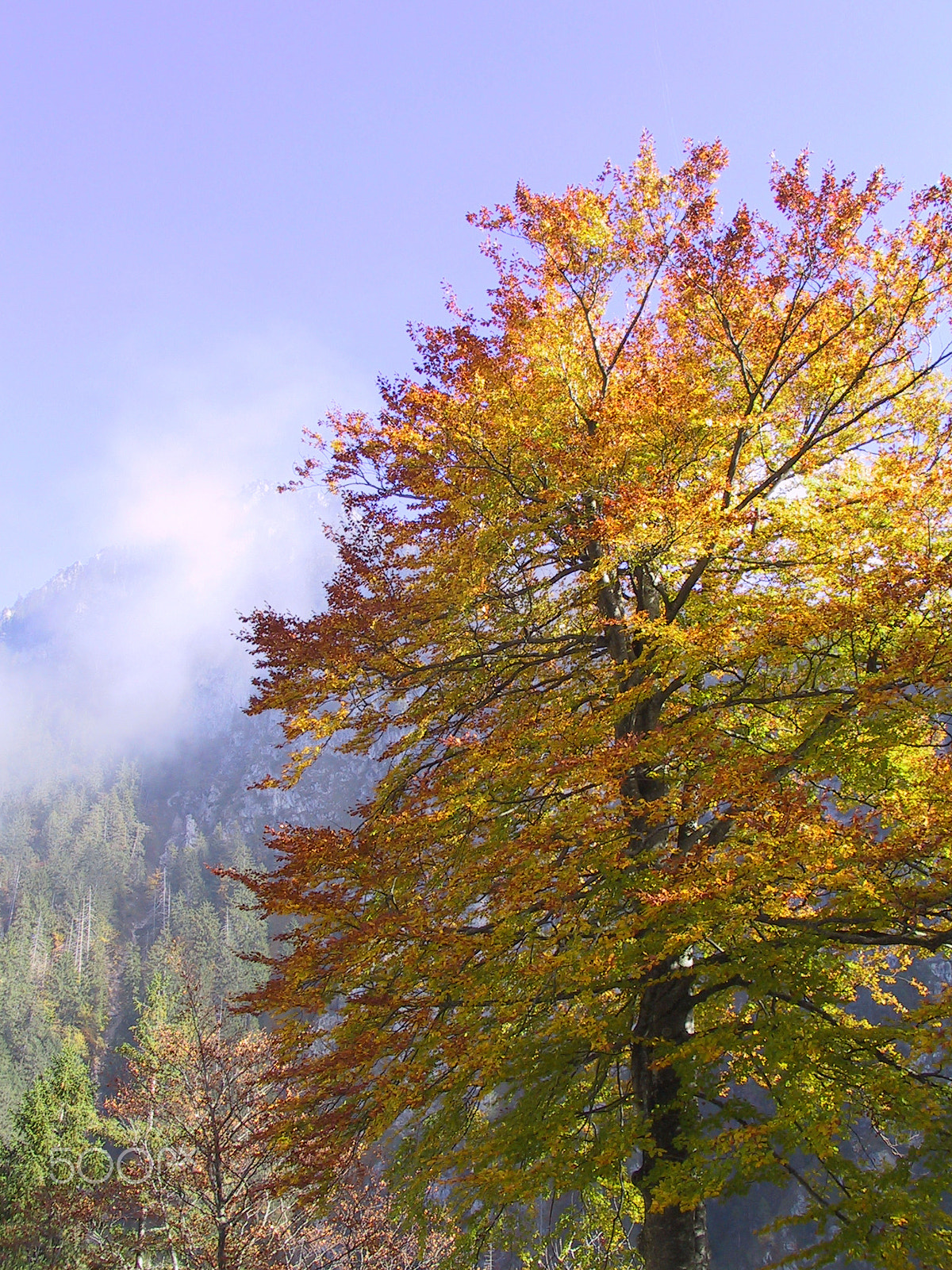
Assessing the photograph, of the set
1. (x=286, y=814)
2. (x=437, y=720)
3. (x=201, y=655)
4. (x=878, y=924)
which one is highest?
(x=201, y=655)

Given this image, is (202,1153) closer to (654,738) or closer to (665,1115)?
(665,1115)

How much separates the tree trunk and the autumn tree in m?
0.03

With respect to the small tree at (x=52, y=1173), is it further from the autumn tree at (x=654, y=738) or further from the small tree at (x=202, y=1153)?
the autumn tree at (x=654, y=738)

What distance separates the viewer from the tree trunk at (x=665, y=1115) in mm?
4902

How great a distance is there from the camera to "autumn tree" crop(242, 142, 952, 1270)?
13.5 ft

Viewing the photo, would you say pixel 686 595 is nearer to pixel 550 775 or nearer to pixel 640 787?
pixel 640 787

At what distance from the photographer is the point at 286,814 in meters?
118

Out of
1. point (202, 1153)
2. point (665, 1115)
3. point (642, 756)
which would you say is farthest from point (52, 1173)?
point (642, 756)

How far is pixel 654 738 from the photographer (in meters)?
5.00

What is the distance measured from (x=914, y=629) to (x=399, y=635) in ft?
13.6

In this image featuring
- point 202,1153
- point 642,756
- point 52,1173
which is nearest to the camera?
point 642,756

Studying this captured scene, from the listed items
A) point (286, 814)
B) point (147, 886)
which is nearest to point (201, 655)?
point (286, 814)

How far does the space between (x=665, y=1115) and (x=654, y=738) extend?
8.78ft

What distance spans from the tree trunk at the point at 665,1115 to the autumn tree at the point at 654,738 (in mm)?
A: 32
